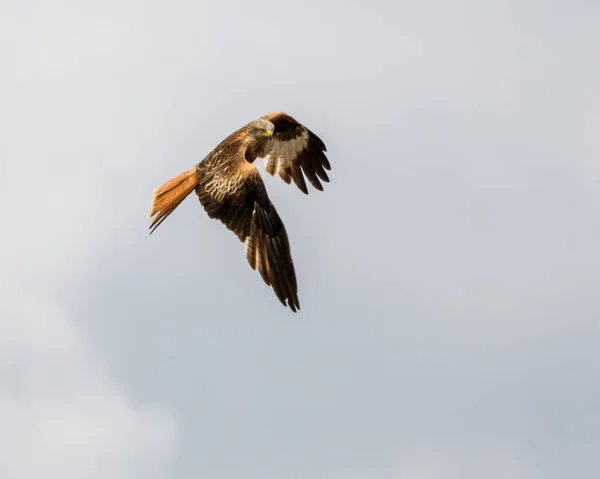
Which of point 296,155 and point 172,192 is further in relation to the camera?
point 296,155

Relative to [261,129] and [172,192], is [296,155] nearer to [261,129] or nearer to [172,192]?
[261,129]

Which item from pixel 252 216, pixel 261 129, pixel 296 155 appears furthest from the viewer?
pixel 296 155

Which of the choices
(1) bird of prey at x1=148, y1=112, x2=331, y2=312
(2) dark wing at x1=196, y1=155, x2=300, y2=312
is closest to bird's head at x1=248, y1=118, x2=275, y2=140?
(1) bird of prey at x1=148, y1=112, x2=331, y2=312

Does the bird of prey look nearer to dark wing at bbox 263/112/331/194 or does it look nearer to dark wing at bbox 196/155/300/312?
dark wing at bbox 196/155/300/312

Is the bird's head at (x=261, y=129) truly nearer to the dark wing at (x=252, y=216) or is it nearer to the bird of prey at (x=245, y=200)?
the bird of prey at (x=245, y=200)

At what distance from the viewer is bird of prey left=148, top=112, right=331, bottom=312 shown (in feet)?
62.0

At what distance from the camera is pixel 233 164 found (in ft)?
66.1

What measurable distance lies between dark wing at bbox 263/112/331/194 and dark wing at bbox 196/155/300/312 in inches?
143

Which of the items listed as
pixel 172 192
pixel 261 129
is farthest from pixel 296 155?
pixel 172 192

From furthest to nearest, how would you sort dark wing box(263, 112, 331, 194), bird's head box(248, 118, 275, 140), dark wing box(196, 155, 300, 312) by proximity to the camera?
dark wing box(263, 112, 331, 194), bird's head box(248, 118, 275, 140), dark wing box(196, 155, 300, 312)

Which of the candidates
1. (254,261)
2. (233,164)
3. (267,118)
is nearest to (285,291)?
(254,261)

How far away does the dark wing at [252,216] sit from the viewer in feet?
61.8

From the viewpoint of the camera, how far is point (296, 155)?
939 inches

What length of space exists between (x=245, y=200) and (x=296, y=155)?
4.39 metres
